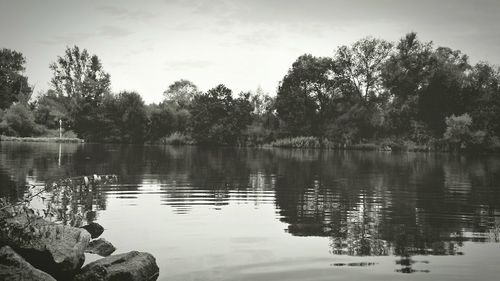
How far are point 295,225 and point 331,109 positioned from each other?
255 ft

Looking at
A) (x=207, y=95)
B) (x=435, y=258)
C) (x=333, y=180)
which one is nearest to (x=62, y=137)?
(x=207, y=95)

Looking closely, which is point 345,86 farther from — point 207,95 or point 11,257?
point 11,257

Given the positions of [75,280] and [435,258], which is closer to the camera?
[75,280]

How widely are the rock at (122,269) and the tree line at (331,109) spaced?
73076 millimetres

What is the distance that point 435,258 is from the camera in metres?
11.2

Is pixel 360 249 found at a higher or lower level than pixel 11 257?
lower

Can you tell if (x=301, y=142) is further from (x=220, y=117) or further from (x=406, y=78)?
(x=406, y=78)

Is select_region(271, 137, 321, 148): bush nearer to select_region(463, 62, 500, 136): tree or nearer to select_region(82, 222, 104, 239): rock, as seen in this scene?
select_region(463, 62, 500, 136): tree

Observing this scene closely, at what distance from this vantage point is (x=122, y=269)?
8797 millimetres

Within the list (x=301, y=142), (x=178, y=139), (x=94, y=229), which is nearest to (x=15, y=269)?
(x=94, y=229)

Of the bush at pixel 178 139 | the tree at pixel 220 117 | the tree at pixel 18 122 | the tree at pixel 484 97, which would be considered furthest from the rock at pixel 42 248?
the tree at pixel 18 122

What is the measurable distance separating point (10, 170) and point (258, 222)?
67.4ft

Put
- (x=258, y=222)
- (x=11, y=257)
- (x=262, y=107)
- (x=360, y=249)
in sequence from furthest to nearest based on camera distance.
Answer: (x=262, y=107) → (x=258, y=222) → (x=360, y=249) → (x=11, y=257)

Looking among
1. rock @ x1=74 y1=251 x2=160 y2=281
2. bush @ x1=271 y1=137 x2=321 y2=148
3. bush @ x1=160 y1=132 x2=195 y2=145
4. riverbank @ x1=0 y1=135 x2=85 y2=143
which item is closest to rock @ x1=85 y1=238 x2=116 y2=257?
rock @ x1=74 y1=251 x2=160 y2=281
